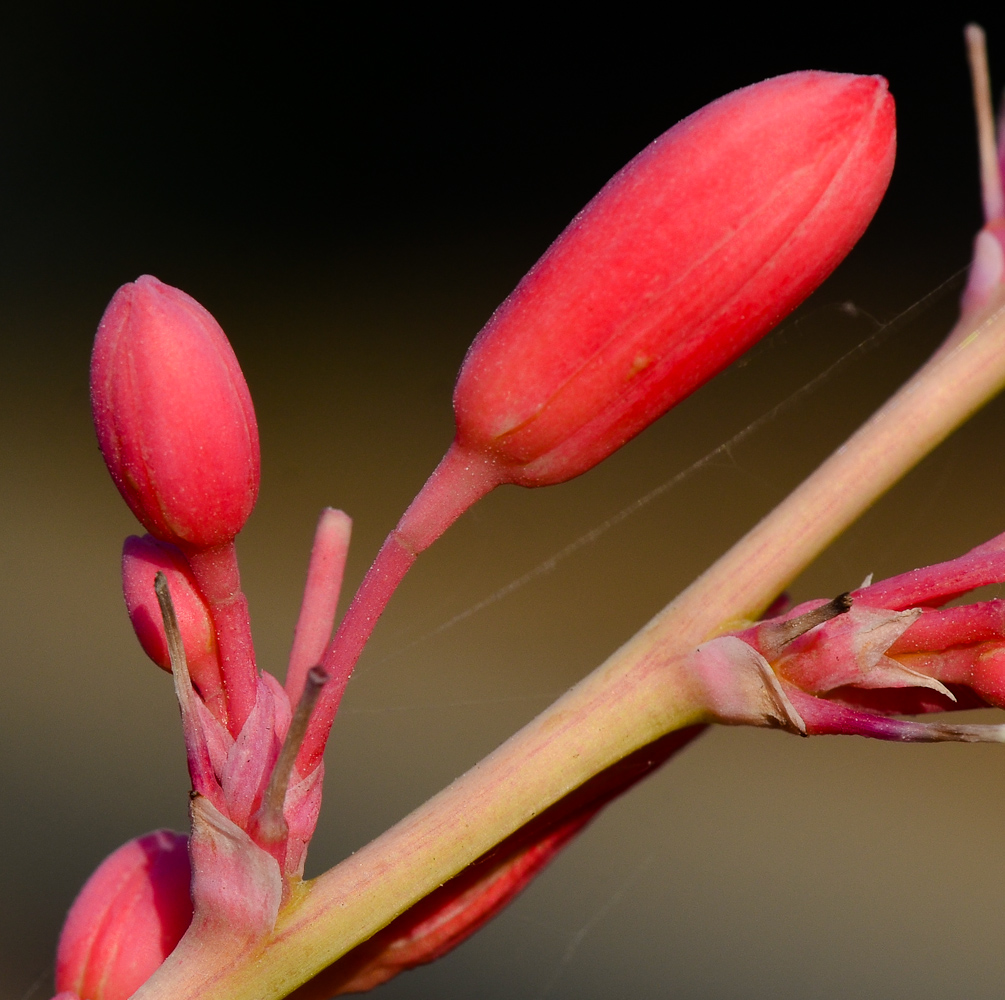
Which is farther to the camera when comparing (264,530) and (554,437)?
(264,530)

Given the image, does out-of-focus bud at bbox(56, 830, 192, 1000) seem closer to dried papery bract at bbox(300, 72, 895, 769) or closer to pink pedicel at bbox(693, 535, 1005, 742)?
dried papery bract at bbox(300, 72, 895, 769)

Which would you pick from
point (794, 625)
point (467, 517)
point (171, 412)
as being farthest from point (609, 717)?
point (467, 517)

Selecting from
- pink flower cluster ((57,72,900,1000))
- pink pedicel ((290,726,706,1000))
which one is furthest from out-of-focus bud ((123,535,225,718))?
pink pedicel ((290,726,706,1000))

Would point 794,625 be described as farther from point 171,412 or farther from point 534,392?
point 171,412

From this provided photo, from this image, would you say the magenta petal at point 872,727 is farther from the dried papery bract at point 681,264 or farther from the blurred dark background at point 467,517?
the blurred dark background at point 467,517

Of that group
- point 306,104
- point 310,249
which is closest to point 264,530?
point 310,249

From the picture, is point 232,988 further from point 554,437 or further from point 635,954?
point 635,954
